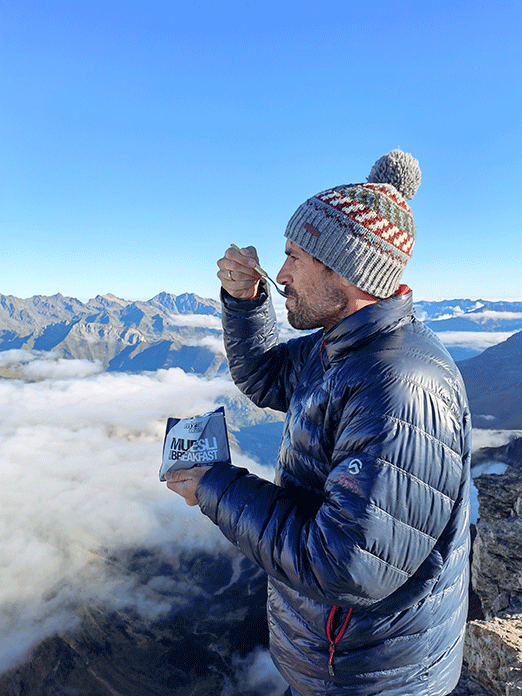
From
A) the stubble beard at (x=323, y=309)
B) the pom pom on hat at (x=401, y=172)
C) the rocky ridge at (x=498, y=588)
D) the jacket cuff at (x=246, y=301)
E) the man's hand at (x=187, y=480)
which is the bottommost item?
the rocky ridge at (x=498, y=588)

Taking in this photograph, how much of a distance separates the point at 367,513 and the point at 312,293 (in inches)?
60.9

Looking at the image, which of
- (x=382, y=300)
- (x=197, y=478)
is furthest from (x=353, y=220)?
(x=197, y=478)

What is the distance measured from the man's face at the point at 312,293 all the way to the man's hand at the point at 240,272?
0.50 meters

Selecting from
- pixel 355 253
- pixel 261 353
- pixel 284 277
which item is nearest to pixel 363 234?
pixel 355 253

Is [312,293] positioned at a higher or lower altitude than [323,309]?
higher

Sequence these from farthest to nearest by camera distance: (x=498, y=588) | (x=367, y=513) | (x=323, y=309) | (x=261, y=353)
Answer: (x=498, y=588)
(x=261, y=353)
(x=323, y=309)
(x=367, y=513)

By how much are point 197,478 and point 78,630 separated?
248863 millimetres

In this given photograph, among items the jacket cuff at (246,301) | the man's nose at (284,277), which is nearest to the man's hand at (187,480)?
the man's nose at (284,277)

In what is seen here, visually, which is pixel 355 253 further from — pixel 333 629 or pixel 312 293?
pixel 333 629

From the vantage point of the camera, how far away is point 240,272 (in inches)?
135

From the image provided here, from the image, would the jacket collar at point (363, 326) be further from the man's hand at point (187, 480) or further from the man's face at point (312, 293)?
the man's hand at point (187, 480)

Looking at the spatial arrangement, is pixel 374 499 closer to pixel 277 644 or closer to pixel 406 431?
pixel 406 431

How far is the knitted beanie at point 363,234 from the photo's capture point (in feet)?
8.93

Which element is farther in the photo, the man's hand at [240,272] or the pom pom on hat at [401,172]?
the man's hand at [240,272]
